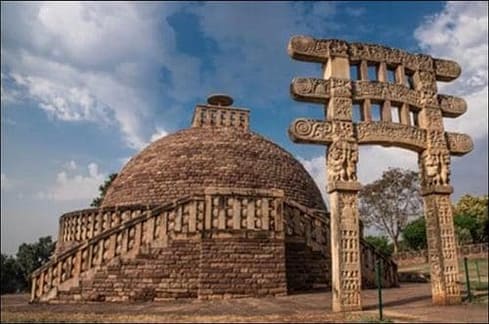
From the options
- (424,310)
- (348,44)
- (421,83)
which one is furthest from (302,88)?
(424,310)

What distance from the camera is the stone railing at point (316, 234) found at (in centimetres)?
1341

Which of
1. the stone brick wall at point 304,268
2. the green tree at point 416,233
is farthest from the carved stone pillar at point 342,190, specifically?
the green tree at point 416,233

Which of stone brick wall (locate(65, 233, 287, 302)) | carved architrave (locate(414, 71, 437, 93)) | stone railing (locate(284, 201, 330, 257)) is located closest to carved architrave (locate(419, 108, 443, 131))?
carved architrave (locate(414, 71, 437, 93))

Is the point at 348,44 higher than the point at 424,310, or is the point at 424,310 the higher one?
the point at 348,44

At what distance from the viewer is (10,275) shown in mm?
31906

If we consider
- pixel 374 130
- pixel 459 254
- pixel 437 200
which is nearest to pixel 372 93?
pixel 374 130

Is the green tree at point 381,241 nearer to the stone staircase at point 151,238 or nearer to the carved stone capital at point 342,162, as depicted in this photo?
the stone staircase at point 151,238

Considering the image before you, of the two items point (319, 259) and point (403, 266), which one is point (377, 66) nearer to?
point (319, 259)

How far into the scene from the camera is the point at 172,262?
11977 mm

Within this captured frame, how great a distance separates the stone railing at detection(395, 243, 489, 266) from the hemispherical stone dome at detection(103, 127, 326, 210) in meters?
13.2

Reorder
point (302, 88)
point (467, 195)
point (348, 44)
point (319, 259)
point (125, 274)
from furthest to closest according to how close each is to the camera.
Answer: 1. point (467, 195)
2. point (319, 259)
3. point (125, 274)
4. point (348, 44)
5. point (302, 88)

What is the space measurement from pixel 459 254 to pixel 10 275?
3257 cm

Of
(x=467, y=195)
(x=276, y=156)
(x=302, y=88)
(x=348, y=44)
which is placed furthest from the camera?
(x=467, y=195)

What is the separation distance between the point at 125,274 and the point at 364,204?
99.0 feet
